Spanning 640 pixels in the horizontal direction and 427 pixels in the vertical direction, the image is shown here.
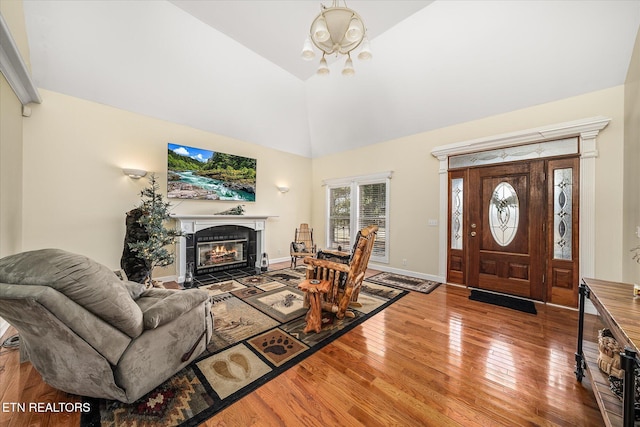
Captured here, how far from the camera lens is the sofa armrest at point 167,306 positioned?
1537mm

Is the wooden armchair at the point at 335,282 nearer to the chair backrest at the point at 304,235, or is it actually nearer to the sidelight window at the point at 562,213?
the sidelight window at the point at 562,213

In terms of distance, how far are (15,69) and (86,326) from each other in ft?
10.7

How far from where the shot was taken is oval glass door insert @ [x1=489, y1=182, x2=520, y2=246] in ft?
11.9

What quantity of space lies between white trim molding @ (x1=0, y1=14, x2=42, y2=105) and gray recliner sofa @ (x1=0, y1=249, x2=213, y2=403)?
2350 millimetres

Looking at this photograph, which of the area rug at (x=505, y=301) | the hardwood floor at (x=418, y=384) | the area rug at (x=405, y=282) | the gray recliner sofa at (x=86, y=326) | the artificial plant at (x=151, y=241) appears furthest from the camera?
the area rug at (x=405, y=282)

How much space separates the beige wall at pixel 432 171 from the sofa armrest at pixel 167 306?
3987 mm

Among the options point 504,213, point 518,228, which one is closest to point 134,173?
point 504,213

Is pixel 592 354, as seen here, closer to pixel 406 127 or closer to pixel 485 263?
pixel 485 263

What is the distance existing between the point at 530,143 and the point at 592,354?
2917mm

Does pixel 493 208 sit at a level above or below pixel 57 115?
below

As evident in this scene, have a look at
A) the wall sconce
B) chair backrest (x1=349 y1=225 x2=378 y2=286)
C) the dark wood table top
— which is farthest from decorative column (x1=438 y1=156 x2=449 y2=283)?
the wall sconce

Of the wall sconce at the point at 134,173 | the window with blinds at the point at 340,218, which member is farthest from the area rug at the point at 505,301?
the wall sconce at the point at 134,173

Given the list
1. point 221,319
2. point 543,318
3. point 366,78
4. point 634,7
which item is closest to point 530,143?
point 634,7

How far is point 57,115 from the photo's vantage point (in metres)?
3.35
